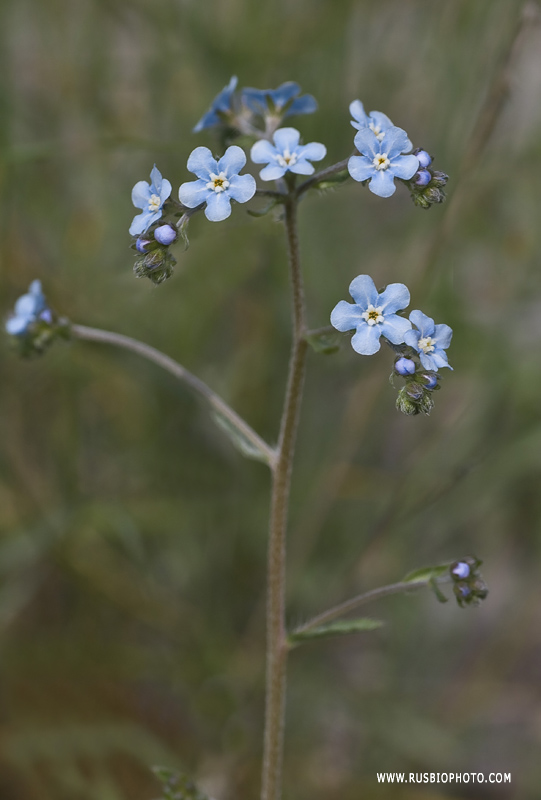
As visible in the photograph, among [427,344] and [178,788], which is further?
[178,788]

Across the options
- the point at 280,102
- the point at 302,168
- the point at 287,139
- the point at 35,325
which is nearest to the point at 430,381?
the point at 302,168

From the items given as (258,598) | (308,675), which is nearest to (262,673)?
(308,675)

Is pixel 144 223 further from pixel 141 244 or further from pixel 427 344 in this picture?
pixel 427 344

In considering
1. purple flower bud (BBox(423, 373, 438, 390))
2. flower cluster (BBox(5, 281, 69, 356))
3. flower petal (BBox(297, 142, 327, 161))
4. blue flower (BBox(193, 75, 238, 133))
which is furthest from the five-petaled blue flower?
purple flower bud (BBox(423, 373, 438, 390))

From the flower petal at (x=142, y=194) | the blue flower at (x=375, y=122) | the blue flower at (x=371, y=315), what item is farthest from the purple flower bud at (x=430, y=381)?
the flower petal at (x=142, y=194)

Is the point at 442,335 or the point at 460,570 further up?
the point at 442,335

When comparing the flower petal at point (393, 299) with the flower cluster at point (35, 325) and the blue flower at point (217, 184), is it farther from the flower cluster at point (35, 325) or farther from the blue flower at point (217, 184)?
the flower cluster at point (35, 325)

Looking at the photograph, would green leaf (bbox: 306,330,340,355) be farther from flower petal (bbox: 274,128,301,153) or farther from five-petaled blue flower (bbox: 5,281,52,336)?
five-petaled blue flower (bbox: 5,281,52,336)

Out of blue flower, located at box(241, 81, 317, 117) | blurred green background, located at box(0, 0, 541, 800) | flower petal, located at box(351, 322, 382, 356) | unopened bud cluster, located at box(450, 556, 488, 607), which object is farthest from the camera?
blurred green background, located at box(0, 0, 541, 800)
